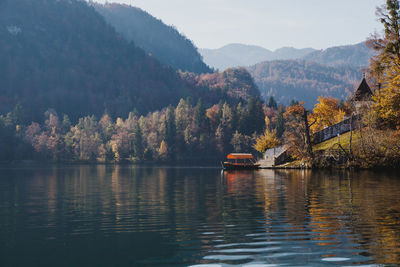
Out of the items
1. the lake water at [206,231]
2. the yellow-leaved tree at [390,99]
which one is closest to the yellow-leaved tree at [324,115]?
the yellow-leaved tree at [390,99]

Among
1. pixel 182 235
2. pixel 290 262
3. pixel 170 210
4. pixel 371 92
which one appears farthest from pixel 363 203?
pixel 371 92

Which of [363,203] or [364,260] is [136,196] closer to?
[363,203]

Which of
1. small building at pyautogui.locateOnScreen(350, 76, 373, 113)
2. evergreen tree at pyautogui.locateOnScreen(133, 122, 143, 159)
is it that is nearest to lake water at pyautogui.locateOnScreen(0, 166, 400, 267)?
small building at pyautogui.locateOnScreen(350, 76, 373, 113)

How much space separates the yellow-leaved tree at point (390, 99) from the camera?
76.5 metres

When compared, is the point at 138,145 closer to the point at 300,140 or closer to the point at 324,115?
the point at 324,115

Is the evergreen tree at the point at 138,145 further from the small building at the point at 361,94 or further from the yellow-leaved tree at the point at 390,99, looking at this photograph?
the yellow-leaved tree at the point at 390,99

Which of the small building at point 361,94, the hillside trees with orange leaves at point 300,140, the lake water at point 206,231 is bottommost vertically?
the lake water at point 206,231

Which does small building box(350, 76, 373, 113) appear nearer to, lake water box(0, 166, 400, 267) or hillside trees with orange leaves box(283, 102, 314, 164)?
hillside trees with orange leaves box(283, 102, 314, 164)

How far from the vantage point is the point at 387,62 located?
246 feet

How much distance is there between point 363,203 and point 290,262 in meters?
18.0

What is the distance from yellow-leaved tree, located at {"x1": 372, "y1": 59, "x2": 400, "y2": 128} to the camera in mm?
76544

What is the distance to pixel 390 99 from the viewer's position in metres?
78.3

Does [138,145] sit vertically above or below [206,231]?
above

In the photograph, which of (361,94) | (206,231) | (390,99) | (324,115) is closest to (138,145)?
(324,115)
